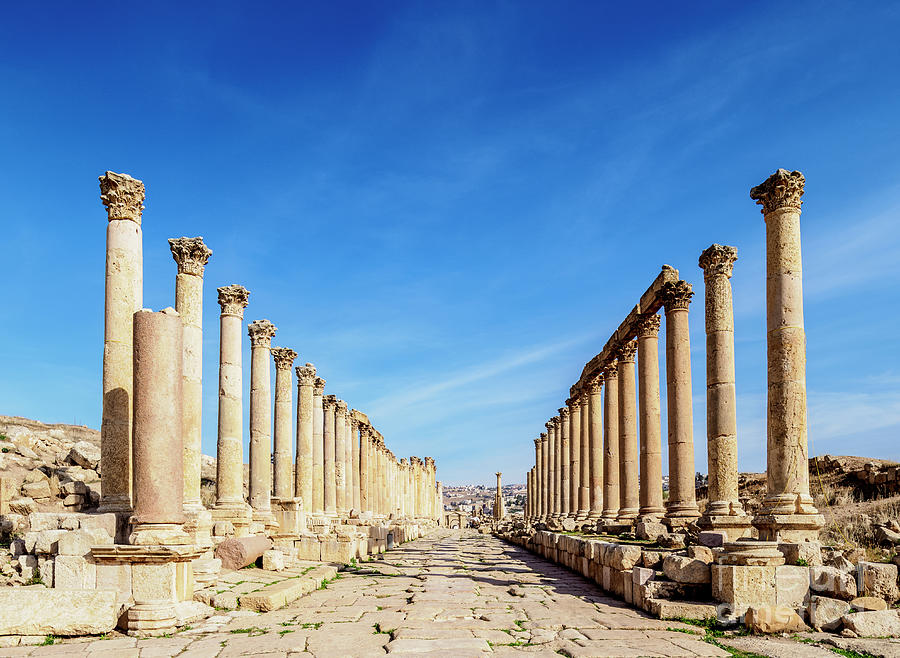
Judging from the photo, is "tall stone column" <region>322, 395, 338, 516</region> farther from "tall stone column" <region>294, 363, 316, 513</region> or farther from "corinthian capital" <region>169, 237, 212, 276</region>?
"corinthian capital" <region>169, 237, 212, 276</region>

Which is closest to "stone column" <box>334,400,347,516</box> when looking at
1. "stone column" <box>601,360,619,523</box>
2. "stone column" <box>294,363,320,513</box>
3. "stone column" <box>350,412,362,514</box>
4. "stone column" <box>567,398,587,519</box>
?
"stone column" <box>350,412,362,514</box>

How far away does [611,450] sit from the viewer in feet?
90.1

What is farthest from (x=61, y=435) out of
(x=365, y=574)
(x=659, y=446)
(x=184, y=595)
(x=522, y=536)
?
(x=184, y=595)

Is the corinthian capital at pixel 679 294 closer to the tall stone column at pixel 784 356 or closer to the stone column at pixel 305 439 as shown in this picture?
the tall stone column at pixel 784 356

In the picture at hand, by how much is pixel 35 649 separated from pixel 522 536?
91.1ft

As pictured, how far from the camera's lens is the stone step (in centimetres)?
1186

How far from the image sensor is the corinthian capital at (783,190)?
13656 millimetres

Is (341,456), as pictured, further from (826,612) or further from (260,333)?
(826,612)

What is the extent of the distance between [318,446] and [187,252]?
610 inches

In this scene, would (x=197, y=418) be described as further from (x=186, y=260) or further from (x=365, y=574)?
(x=365, y=574)

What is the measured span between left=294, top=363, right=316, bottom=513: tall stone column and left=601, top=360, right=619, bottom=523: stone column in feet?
33.3

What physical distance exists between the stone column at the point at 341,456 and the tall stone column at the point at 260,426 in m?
10.9

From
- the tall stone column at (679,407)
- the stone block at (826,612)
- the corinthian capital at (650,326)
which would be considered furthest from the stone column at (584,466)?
the stone block at (826,612)

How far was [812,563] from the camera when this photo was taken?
1101 centimetres
